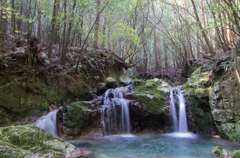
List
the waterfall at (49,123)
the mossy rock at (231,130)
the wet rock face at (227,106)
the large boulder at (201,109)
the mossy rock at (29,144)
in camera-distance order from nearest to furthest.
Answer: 1. the mossy rock at (29,144)
2. the mossy rock at (231,130)
3. the wet rock face at (227,106)
4. the waterfall at (49,123)
5. the large boulder at (201,109)

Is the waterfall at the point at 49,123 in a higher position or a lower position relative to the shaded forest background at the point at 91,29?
lower

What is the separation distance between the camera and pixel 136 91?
414 inches

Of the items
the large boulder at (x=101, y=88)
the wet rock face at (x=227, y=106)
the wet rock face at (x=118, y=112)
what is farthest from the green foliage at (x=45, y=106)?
the wet rock face at (x=227, y=106)

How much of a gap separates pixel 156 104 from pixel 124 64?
22.7 feet

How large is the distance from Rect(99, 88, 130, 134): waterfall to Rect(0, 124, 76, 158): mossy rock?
13.8ft

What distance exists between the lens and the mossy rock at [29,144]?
3.89 m

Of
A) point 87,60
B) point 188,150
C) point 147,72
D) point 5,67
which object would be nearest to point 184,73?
point 147,72

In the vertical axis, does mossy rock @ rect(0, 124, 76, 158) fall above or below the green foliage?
below

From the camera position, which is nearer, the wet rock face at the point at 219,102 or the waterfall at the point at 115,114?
the wet rock face at the point at 219,102

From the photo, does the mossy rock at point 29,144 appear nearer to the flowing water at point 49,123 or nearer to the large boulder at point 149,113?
the flowing water at point 49,123

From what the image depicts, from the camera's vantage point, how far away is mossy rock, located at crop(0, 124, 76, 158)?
12.7 feet

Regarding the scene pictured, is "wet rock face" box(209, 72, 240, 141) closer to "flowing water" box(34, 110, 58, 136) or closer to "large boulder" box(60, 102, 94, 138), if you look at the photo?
"large boulder" box(60, 102, 94, 138)

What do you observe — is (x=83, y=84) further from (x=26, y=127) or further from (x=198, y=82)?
(x=198, y=82)

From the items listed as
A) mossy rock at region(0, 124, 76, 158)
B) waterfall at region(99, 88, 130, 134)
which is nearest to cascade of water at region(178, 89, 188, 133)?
waterfall at region(99, 88, 130, 134)
